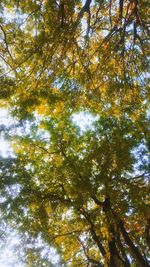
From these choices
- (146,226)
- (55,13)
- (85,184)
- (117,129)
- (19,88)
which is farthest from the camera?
(146,226)

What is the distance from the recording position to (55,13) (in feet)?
25.7

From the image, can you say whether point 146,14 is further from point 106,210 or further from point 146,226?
point 146,226

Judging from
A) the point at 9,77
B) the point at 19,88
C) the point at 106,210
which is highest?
the point at 9,77

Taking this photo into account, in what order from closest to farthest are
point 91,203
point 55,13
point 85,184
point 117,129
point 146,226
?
point 55,13
point 85,184
point 117,129
point 146,226
point 91,203

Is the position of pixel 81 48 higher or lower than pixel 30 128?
lower

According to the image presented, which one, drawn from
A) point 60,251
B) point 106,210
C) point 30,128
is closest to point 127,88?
point 30,128

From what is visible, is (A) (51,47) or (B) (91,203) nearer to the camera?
(A) (51,47)

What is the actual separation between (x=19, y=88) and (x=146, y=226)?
29.1 feet

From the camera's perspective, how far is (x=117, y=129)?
43.0 feet

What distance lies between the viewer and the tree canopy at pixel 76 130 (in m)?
8.10

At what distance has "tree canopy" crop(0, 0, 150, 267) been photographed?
8102mm

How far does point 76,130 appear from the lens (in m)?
14.3

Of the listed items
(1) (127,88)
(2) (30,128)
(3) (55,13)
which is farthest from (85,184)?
(3) (55,13)

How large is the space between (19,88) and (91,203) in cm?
867
